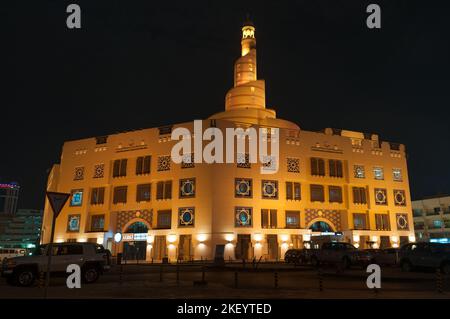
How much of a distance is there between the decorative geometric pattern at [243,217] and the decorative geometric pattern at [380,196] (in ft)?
55.7

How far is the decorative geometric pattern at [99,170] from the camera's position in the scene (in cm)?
4448

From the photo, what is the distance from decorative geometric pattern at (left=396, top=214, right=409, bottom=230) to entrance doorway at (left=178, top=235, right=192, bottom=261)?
84.6 feet

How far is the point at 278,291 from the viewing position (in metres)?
12.8

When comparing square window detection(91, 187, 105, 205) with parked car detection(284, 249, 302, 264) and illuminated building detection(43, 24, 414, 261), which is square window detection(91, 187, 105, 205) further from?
parked car detection(284, 249, 302, 264)

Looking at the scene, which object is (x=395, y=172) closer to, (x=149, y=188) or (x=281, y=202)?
(x=281, y=202)

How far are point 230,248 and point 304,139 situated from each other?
1532cm

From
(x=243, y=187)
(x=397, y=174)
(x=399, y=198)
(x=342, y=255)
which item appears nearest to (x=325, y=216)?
(x=399, y=198)

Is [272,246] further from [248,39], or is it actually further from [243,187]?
[248,39]

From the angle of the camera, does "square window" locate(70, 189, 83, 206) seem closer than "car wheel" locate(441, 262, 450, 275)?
No

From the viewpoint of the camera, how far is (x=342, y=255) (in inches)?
933

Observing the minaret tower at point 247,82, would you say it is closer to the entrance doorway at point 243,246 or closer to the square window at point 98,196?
the entrance doorway at point 243,246

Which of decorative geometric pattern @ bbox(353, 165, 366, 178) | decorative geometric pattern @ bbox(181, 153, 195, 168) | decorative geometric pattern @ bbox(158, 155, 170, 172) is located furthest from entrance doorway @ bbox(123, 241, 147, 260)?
decorative geometric pattern @ bbox(353, 165, 366, 178)

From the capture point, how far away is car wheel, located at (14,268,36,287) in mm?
14438
